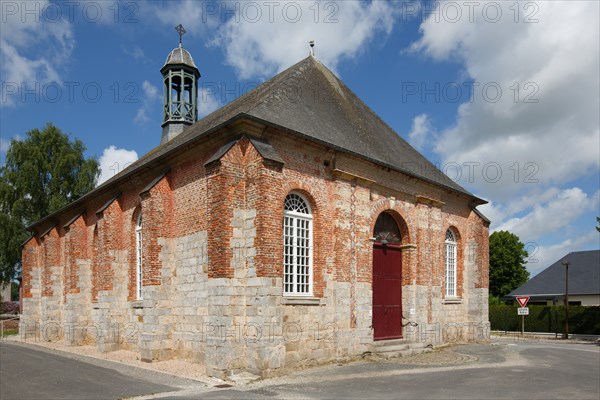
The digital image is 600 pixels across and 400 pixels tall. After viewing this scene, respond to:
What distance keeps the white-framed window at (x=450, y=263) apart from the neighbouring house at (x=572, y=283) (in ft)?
53.5

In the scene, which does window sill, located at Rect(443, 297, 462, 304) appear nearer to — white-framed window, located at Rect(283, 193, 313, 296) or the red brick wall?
the red brick wall

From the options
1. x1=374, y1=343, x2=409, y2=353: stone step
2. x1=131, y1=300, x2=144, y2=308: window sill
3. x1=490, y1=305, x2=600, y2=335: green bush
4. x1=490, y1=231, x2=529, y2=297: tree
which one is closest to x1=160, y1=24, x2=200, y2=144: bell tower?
x1=131, y1=300, x2=144, y2=308: window sill

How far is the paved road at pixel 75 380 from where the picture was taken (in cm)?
902

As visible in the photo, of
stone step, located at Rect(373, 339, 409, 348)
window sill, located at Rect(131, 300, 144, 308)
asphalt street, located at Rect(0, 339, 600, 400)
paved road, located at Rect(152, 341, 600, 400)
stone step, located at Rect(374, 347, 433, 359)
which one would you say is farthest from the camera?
window sill, located at Rect(131, 300, 144, 308)

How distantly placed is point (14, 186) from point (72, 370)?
26020 millimetres

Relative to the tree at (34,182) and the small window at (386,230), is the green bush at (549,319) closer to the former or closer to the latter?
the small window at (386,230)

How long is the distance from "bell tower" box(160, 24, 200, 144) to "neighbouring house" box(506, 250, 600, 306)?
24.9m

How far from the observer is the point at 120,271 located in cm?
1620

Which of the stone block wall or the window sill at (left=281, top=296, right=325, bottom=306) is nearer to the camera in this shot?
the stone block wall

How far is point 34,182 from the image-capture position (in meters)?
33.7

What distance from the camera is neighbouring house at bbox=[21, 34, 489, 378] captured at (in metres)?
10.8

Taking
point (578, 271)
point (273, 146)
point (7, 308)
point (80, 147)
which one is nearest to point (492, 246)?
point (578, 271)

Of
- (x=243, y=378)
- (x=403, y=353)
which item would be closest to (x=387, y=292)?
(x=403, y=353)

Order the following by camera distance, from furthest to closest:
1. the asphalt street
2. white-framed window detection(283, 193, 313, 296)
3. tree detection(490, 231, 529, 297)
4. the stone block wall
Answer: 1. tree detection(490, 231, 529, 297)
2. white-framed window detection(283, 193, 313, 296)
3. the stone block wall
4. the asphalt street
